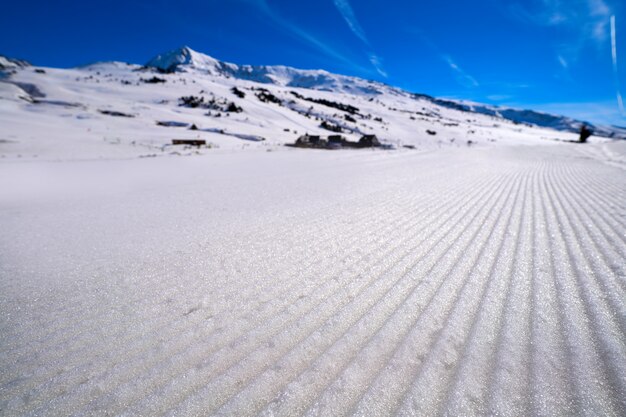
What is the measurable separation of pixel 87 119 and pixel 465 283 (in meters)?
23.8

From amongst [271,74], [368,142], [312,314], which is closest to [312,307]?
[312,314]

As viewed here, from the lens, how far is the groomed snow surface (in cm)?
121

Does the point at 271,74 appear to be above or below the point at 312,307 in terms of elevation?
above

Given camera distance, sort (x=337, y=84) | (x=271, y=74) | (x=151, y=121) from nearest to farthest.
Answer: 1. (x=151, y=121)
2. (x=337, y=84)
3. (x=271, y=74)

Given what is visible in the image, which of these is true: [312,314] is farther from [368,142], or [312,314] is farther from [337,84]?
[337,84]

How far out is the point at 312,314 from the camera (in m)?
1.75

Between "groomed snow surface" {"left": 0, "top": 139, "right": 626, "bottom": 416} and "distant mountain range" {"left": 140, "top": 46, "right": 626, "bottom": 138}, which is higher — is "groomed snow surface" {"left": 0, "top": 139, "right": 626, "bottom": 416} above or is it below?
below

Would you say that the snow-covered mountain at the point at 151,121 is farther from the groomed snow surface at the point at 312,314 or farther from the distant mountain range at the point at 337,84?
the distant mountain range at the point at 337,84

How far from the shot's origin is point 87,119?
18.5m

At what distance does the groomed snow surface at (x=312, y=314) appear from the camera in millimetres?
1212

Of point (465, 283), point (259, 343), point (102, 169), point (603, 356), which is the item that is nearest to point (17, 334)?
point (259, 343)

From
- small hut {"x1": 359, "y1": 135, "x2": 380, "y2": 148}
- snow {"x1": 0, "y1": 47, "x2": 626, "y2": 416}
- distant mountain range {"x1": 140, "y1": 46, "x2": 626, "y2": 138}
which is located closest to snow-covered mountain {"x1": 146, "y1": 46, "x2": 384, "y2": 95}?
distant mountain range {"x1": 140, "y1": 46, "x2": 626, "y2": 138}

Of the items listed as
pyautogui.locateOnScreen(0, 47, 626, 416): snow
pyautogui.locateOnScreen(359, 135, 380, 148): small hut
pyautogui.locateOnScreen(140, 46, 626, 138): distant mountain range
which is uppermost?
pyautogui.locateOnScreen(140, 46, 626, 138): distant mountain range

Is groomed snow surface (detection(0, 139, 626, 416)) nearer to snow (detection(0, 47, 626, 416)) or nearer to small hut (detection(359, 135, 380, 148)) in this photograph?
snow (detection(0, 47, 626, 416))
